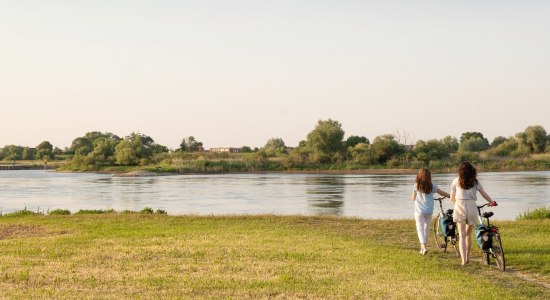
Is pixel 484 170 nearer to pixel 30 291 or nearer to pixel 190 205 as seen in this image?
pixel 190 205

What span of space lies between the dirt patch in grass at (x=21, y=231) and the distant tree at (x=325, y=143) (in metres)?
93.9

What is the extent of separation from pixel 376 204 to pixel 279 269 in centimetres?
2454

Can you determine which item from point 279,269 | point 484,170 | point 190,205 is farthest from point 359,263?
point 484,170

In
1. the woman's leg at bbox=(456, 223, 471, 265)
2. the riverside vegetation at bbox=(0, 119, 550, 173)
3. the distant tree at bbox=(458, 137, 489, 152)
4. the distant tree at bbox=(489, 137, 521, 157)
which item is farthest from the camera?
the distant tree at bbox=(458, 137, 489, 152)

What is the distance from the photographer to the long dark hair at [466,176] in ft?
40.2

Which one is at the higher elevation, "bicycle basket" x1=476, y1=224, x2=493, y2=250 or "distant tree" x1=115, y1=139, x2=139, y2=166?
"distant tree" x1=115, y1=139, x2=139, y2=166

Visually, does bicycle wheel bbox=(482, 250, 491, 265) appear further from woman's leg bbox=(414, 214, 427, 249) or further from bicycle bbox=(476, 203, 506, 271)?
woman's leg bbox=(414, 214, 427, 249)

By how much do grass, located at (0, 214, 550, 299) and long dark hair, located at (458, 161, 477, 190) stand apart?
156 cm

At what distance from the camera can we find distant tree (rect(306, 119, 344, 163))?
114 meters

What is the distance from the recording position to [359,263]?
1252 centimetres

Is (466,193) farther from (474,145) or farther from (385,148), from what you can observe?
(474,145)

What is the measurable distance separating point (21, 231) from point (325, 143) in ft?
315

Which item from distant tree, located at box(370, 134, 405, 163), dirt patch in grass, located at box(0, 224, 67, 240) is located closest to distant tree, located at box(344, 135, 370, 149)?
distant tree, located at box(370, 134, 405, 163)

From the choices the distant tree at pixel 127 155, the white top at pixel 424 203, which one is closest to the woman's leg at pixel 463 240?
the white top at pixel 424 203
